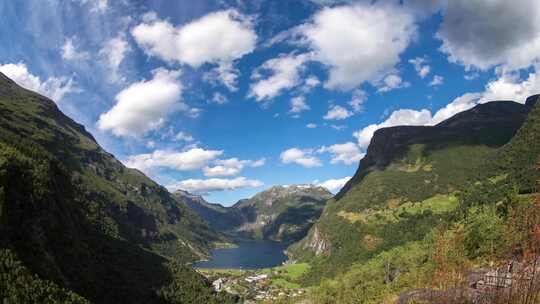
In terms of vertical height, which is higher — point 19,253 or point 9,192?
point 9,192

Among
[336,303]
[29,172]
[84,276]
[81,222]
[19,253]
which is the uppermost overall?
[29,172]

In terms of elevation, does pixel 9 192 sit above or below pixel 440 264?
above

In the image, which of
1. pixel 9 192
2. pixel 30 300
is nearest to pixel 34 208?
pixel 9 192

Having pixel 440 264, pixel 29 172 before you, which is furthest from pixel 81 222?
pixel 440 264

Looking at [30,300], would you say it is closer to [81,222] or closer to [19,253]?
[19,253]

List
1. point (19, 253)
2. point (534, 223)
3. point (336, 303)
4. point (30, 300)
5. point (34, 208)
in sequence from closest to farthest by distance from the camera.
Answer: point (534, 223)
point (30, 300)
point (19, 253)
point (34, 208)
point (336, 303)

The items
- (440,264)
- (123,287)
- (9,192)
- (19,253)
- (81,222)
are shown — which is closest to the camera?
(440,264)

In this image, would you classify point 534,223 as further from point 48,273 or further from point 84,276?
point 84,276

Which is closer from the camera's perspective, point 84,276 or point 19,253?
point 19,253

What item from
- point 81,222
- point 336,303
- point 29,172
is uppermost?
point 29,172
